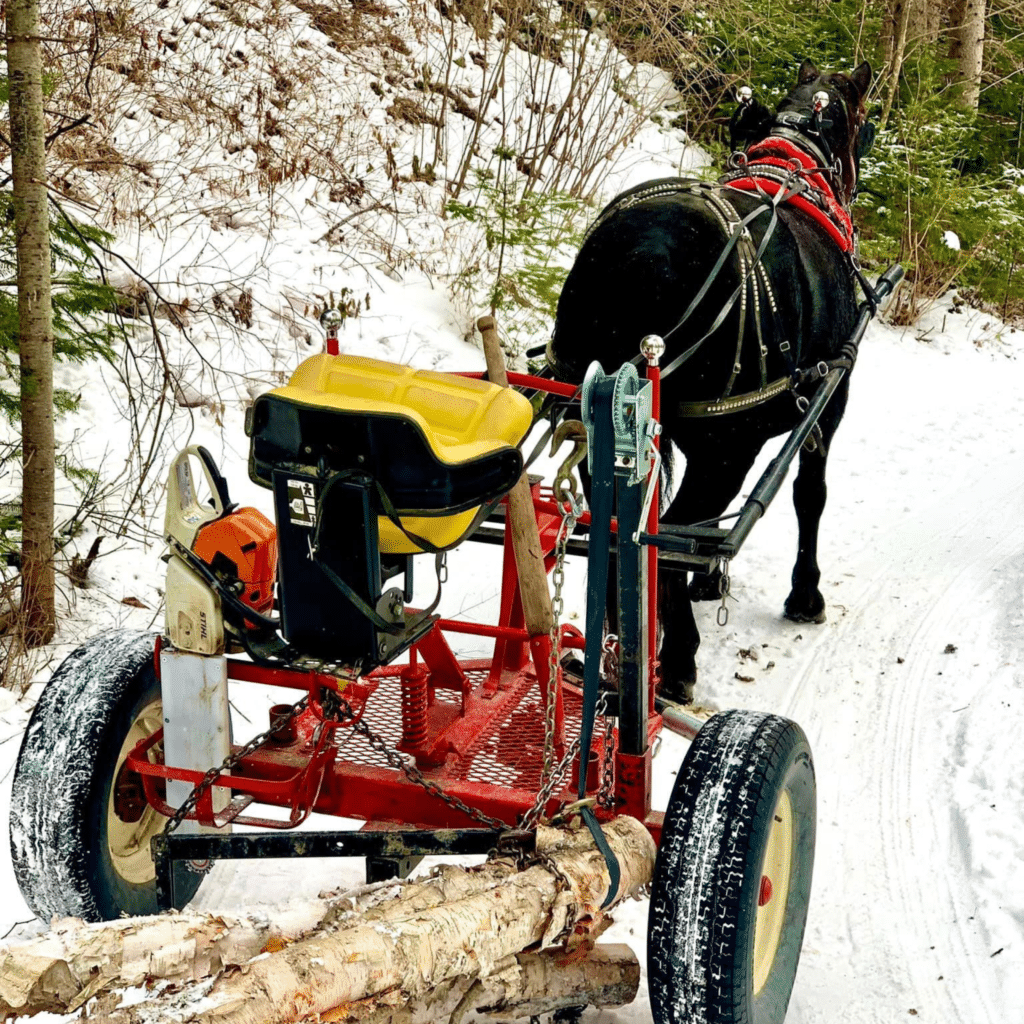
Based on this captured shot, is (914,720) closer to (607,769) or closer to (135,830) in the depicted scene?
(607,769)

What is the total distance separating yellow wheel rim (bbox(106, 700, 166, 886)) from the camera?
10.6ft

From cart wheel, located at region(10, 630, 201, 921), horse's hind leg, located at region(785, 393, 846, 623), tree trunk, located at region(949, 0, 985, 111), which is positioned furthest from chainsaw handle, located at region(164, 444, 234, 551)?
tree trunk, located at region(949, 0, 985, 111)

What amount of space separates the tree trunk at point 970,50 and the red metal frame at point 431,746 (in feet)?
36.6

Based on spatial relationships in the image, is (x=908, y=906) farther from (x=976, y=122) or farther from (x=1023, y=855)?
(x=976, y=122)

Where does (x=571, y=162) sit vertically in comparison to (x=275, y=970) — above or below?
above

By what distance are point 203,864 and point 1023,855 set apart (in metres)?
2.57

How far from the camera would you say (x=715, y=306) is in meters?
4.32

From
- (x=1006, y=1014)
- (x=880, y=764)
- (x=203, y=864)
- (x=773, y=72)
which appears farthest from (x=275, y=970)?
(x=773, y=72)

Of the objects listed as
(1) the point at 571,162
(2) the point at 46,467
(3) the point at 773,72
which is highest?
(3) the point at 773,72

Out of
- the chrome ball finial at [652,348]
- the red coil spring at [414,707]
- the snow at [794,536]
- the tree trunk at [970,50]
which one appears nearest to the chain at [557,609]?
the chrome ball finial at [652,348]

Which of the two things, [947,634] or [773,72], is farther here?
[773,72]

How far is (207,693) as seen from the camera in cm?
300

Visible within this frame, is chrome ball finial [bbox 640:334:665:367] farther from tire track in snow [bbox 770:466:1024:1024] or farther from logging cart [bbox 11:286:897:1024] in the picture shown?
tire track in snow [bbox 770:466:1024:1024]

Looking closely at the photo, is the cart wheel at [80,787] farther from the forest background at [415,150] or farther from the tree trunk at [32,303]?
the forest background at [415,150]
